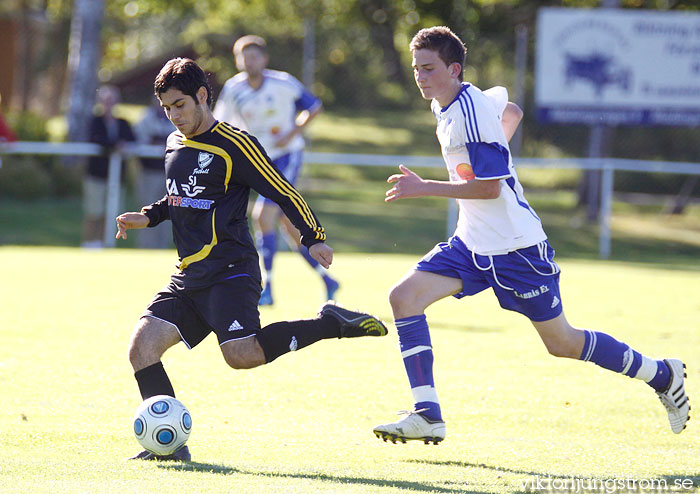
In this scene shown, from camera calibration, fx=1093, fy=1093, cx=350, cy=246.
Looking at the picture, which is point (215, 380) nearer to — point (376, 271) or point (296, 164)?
point (296, 164)

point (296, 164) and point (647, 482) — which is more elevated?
point (296, 164)

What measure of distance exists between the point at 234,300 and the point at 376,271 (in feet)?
26.4

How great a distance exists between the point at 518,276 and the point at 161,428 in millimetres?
1702

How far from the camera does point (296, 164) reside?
9852 millimetres

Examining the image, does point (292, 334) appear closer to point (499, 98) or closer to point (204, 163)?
point (204, 163)

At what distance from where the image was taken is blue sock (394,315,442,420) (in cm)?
475

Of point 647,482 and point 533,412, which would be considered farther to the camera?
point 533,412

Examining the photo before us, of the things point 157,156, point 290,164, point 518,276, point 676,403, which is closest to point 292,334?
point 518,276

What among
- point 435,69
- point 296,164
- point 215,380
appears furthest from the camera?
point 296,164

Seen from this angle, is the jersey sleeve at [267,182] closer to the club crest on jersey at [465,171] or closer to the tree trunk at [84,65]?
the club crest on jersey at [465,171]

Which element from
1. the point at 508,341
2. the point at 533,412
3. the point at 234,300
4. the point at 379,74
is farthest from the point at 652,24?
the point at 234,300

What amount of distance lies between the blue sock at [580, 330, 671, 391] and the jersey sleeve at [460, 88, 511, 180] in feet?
3.02

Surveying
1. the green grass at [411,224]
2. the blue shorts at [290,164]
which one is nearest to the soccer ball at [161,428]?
the blue shorts at [290,164]

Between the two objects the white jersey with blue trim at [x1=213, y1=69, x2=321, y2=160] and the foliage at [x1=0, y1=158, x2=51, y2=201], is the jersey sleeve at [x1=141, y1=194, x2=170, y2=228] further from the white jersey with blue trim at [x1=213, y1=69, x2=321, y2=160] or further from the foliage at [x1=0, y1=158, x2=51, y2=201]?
the foliage at [x1=0, y1=158, x2=51, y2=201]
